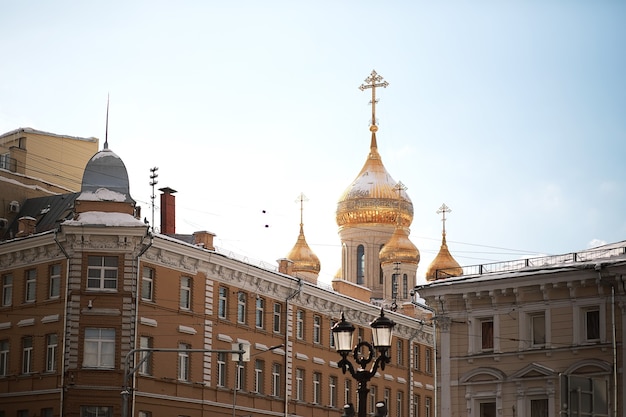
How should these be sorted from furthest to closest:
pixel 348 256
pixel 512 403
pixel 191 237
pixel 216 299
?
1. pixel 348 256
2. pixel 191 237
3. pixel 216 299
4. pixel 512 403

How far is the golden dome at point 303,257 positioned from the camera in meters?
110

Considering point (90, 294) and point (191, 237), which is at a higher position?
point (191, 237)

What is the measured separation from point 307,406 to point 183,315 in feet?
39.0

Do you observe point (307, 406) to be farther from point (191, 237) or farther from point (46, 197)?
point (46, 197)

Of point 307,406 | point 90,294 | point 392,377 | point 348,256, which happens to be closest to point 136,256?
point 90,294

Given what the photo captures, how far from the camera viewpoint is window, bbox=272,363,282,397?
71.6 meters

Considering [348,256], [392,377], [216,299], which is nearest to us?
[216,299]

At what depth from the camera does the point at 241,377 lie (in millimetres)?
69188

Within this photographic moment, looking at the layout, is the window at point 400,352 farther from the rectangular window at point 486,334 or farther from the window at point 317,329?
the rectangular window at point 486,334

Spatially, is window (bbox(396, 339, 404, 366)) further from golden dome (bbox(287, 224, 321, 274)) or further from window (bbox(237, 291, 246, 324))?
golden dome (bbox(287, 224, 321, 274))

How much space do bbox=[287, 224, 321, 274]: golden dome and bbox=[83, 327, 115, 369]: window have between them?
47.1 metres

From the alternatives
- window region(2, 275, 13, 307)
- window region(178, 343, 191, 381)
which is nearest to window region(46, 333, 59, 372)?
window region(2, 275, 13, 307)

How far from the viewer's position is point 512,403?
→ 55812 millimetres

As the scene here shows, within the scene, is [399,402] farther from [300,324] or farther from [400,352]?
[300,324]
